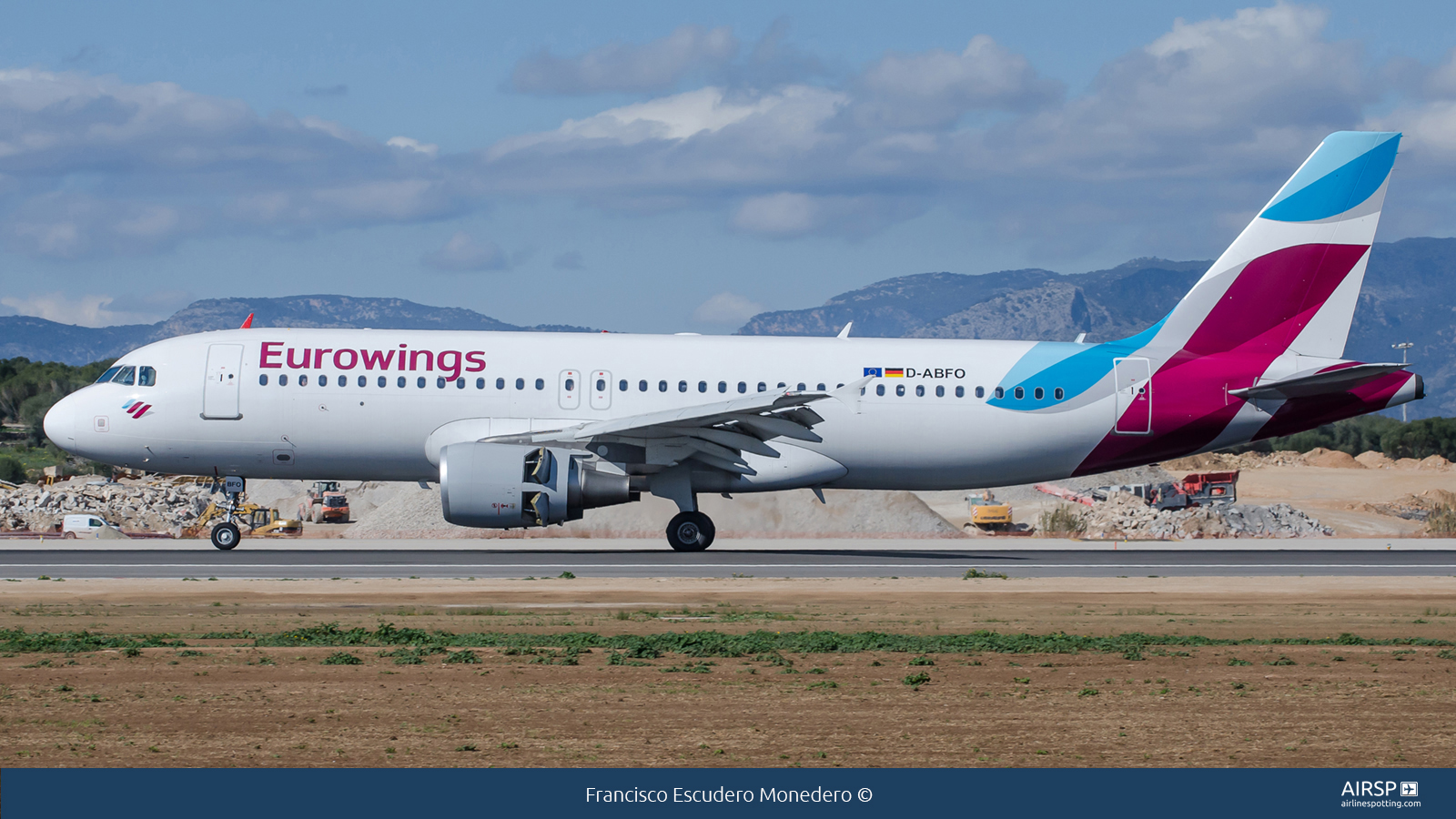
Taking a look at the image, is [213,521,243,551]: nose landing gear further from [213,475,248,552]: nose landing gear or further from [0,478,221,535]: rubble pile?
[0,478,221,535]: rubble pile

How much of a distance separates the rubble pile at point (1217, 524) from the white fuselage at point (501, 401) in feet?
43.3

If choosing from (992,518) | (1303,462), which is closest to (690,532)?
(992,518)

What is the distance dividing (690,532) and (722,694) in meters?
16.4

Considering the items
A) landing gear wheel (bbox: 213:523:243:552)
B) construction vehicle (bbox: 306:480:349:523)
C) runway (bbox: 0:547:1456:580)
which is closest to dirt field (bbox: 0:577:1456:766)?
runway (bbox: 0:547:1456:580)

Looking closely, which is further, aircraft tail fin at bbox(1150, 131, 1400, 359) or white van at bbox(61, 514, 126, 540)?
white van at bbox(61, 514, 126, 540)

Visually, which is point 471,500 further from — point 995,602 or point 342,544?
point 995,602

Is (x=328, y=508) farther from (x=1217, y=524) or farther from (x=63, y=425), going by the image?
(x=1217, y=524)

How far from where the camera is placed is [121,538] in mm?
32594

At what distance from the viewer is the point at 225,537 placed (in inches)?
1037

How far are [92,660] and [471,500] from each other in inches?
486

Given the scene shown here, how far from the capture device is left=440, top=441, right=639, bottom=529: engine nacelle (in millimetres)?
24406

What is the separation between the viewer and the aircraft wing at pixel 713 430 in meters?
24.7

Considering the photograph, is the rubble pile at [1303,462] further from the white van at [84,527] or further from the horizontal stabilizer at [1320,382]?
the white van at [84,527]

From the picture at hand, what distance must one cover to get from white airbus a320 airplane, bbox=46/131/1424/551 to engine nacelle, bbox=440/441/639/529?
0.04 metres
